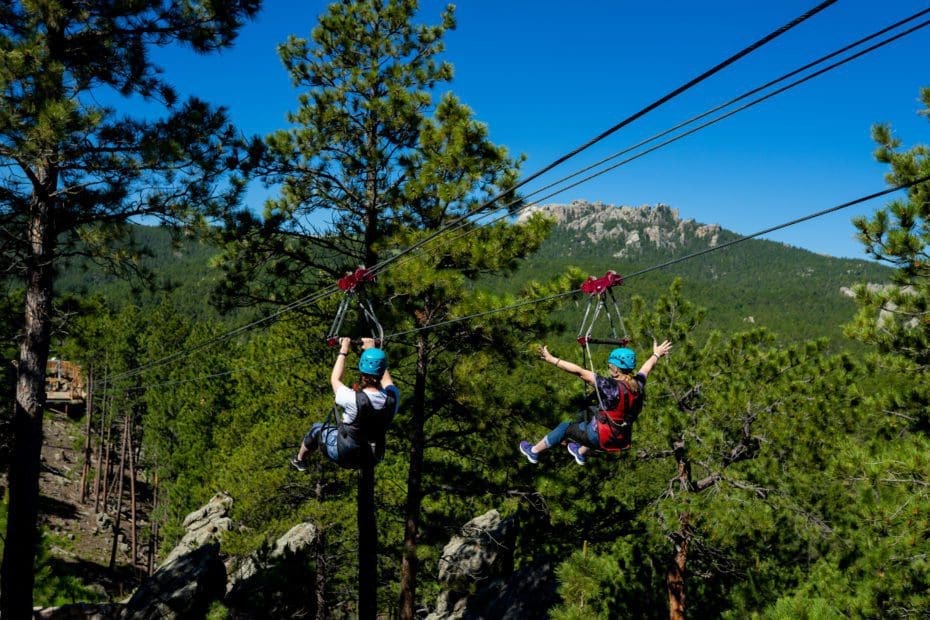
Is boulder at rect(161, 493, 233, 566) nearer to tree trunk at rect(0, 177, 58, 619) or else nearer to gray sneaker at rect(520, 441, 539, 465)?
tree trunk at rect(0, 177, 58, 619)

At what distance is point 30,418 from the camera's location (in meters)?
7.40

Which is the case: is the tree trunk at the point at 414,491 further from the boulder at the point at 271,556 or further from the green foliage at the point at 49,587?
the green foliage at the point at 49,587

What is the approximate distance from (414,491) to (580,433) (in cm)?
481

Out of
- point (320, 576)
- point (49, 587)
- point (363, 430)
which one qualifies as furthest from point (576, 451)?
point (49, 587)

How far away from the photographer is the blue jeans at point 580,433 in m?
6.05

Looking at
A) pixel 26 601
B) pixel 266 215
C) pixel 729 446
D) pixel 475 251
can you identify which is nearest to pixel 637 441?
pixel 729 446

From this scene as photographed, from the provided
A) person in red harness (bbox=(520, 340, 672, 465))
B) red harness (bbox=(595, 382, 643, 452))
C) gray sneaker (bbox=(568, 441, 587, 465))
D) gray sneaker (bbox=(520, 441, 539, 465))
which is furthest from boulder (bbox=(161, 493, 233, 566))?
red harness (bbox=(595, 382, 643, 452))

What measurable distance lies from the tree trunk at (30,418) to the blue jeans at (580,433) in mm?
6386

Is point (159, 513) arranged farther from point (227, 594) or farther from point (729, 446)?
point (729, 446)

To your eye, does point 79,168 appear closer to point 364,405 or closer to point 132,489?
point 364,405

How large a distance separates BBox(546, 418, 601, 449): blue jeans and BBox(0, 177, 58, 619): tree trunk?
6386 mm

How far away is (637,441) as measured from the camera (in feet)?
34.9

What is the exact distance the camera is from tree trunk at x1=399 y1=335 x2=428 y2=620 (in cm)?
995

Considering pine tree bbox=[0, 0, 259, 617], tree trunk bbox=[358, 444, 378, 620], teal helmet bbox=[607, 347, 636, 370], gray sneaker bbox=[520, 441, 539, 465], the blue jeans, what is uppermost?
pine tree bbox=[0, 0, 259, 617]
